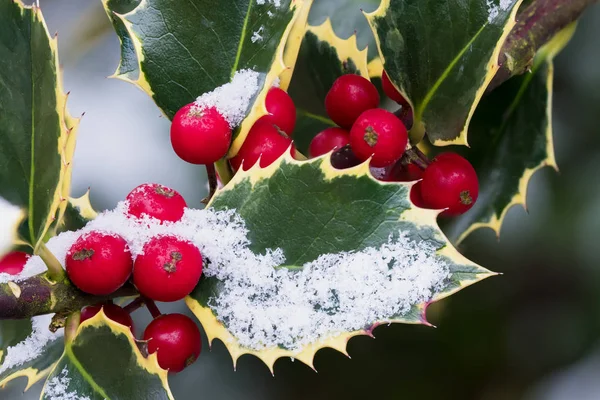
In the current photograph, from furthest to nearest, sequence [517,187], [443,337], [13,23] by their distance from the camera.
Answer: [443,337] < [517,187] < [13,23]

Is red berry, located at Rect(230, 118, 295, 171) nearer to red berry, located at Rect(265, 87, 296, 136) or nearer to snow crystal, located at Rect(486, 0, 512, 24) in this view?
red berry, located at Rect(265, 87, 296, 136)

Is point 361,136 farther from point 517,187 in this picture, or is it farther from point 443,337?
point 443,337

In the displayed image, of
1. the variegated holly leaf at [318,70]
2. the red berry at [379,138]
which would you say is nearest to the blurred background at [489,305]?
the variegated holly leaf at [318,70]

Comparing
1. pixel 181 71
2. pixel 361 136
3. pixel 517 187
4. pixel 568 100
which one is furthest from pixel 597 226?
pixel 181 71

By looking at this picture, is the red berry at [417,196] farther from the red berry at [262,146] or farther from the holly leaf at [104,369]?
the holly leaf at [104,369]

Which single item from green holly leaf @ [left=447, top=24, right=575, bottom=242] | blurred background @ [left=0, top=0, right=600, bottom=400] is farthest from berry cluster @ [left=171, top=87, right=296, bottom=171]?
blurred background @ [left=0, top=0, right=600, bottom=400]
